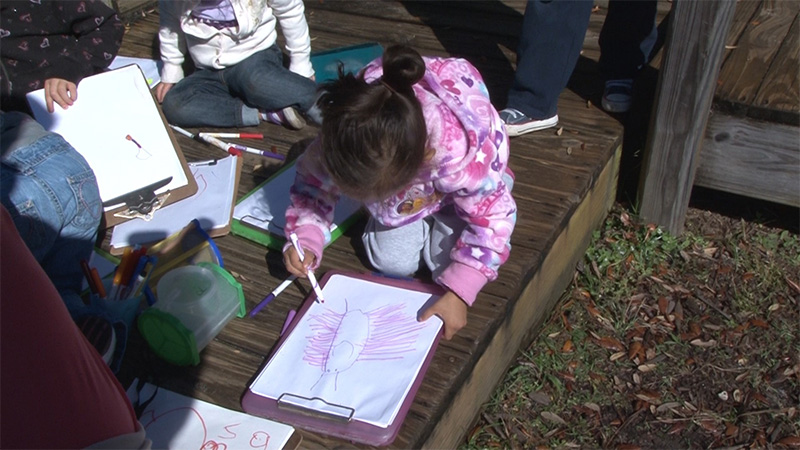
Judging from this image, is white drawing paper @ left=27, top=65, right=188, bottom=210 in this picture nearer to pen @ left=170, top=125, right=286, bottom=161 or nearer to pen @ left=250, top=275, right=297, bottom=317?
pen @ left=170, top=125, right=286, bottom=161

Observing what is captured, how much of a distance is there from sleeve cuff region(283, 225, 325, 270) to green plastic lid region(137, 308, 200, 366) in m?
0.40

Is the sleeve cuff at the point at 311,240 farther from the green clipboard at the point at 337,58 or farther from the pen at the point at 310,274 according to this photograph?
the green clipboard at the point at 337,58

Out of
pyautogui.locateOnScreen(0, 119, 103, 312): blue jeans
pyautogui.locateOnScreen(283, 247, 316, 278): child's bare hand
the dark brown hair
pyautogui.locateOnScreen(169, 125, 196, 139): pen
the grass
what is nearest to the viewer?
the dark brown hair

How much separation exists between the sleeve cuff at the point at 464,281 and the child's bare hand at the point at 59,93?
1473 mm

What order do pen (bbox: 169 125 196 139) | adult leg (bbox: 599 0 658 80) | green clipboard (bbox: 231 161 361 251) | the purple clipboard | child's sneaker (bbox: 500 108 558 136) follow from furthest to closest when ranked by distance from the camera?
pen (bbox: 169 125 196 139) < adult leg (bbox: 599 0 658 80) < child's sneaker (bbox: 500 108 558 136) < green clipboard (bbox: 231 161 361 251) < the purple clipboard

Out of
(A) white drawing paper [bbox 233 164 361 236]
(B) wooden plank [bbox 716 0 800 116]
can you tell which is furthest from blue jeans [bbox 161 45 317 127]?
(B) wooden plank [bbox 716 0 800 116]

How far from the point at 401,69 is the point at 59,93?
1450 mm

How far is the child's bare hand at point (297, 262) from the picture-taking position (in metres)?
2.24

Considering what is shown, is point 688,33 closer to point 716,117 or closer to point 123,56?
point 716,117

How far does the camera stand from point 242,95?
10.6 ft

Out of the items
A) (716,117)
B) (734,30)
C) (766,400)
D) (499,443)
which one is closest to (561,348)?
(499,443)

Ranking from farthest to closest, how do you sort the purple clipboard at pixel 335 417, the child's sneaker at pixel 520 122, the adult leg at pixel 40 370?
the child's sneaker at pixel 520 122 < the purple clipboard at pixel 335 417 < the adult leg at pixel 40 370

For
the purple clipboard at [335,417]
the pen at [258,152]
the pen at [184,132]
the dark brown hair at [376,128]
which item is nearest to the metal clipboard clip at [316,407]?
the purple clipboard at [335,417]

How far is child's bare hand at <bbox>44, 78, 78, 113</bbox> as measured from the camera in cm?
263
